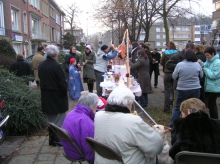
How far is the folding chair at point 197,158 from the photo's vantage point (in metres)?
1.94

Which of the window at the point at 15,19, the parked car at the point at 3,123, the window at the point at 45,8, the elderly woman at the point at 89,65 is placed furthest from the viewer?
the window at the point at 45,8

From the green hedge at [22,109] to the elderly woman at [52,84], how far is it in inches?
35.7

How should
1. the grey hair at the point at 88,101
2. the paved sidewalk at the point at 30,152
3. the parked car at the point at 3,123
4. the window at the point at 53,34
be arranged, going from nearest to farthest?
the grey hair at the point at 88,101
the parked car at the point at 3,123
the paved sidewalk at the point at 30,152
the window at the point at 53,34

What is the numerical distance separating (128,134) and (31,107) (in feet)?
10.4

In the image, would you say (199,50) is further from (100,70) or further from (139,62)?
(100,70)

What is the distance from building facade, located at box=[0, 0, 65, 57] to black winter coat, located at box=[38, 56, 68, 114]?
658 inches

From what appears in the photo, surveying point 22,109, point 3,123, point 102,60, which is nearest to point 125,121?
point 3,123

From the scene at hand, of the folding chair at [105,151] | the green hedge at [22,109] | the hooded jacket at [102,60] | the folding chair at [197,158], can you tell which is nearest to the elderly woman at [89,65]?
the hooded jacket at [102,60]

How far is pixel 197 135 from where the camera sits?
229 centimetres

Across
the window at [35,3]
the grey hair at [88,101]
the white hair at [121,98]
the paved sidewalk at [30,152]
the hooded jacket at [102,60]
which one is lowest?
the paved sidewalk at [30,152]

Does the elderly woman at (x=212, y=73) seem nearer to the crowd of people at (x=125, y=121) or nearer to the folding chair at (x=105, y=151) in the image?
the crowd of people at (x=125, y=121)

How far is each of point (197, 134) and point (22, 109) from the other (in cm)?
357

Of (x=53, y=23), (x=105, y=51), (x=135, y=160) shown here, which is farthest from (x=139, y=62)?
(x=53, y=23)

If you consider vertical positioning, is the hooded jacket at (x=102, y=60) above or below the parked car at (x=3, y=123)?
above
